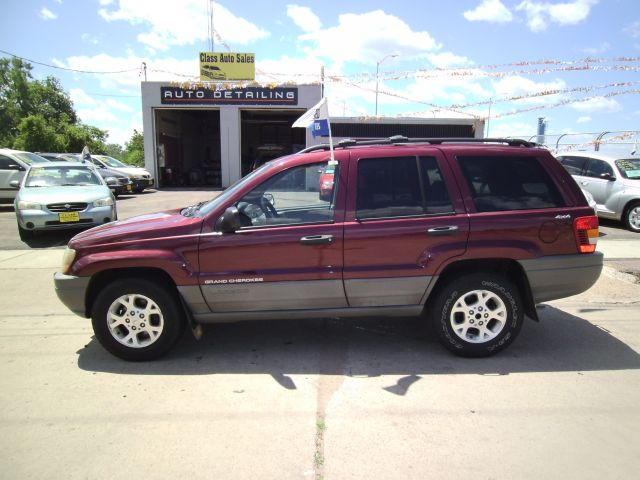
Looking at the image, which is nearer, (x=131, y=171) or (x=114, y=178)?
(x=114, y=178)

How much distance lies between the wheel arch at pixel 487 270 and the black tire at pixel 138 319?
222 cm

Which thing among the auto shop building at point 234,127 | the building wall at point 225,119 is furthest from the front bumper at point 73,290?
the building wall at point 225,119

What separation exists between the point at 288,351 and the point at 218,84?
2223 centimetres

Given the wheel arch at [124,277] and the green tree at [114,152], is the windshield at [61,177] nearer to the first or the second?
the wheel arch at [124,277]

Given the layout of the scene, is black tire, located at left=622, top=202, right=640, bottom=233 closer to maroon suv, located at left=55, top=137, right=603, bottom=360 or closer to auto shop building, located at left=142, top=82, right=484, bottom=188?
maroon suv, located at left=55, top=137, right=603, bottom=360

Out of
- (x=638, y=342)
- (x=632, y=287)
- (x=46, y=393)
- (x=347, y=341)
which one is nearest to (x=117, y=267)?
(x=46, y=393)

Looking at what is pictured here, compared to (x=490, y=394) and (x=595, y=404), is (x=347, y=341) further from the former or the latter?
(x=595, y=404)

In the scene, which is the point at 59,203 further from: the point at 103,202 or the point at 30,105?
the point at 30,105

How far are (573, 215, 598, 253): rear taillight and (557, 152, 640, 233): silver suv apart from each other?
25.4 ft

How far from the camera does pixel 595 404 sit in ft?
10.6

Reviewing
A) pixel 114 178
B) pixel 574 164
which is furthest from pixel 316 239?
pixel 114 178

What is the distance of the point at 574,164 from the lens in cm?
1151

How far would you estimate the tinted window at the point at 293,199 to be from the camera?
380cm

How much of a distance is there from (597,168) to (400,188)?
9.29 meters
